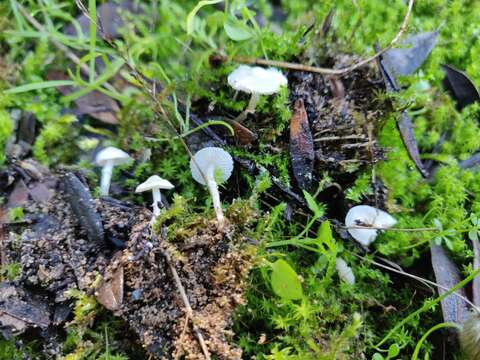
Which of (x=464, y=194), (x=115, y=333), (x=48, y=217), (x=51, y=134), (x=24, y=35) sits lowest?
(x=115, y=333)

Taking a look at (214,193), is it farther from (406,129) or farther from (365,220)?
(406,129)

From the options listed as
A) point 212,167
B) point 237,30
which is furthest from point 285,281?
point 237,30

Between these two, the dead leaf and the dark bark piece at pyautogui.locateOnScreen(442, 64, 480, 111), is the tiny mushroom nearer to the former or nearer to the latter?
the dead leaf

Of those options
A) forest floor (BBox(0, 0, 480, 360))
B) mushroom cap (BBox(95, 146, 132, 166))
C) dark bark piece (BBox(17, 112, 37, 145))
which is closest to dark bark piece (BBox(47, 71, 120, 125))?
forest floor (BBox(0, 0, 480, 360))

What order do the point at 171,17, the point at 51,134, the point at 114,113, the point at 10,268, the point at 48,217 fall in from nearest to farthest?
1. the point at 10,268
2. the point at 48,217
3. the point at 51,134
4. the point at 114,113
5. the point at 171,17

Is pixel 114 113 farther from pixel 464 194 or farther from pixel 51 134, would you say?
pixel 464 194

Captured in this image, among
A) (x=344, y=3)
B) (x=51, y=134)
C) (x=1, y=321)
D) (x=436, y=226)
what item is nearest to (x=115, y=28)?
(x=51, y=134)
